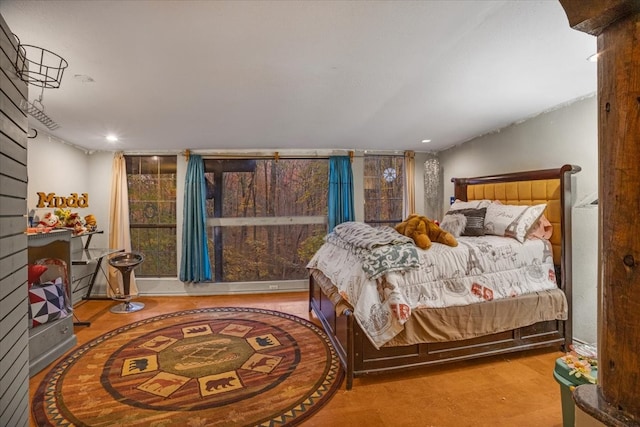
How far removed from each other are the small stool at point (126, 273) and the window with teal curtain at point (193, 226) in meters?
0.62

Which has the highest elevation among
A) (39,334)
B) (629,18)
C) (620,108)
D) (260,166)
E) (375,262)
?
(260,166)

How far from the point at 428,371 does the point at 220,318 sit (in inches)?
92.7

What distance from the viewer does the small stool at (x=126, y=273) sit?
3.78 m

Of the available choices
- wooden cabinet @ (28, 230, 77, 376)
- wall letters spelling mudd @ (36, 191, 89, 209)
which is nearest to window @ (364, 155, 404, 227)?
wooden cabinet @ (28, 230, 77, 376)

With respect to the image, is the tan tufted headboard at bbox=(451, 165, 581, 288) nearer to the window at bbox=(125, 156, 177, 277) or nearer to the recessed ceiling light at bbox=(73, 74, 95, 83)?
the recessed ceiling light at bbox=(73, 74, 95, 83)

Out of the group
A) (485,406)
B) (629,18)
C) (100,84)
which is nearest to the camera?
(629,18)

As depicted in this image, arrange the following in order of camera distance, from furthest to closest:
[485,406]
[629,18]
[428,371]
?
[428,371] → [485,406] → [629,18]

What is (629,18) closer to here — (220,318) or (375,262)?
(375,262)

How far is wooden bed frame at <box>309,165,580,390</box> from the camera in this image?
87.7 inches

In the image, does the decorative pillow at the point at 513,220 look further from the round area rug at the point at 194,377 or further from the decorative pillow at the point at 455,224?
the round area rug at the point at 194,377

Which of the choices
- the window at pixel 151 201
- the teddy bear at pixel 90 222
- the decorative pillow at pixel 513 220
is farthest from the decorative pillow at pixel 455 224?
the teddy bear at pixel 90 222

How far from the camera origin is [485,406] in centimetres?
199

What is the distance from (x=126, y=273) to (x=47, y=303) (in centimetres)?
110

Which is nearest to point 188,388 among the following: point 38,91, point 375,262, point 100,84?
point 375,262
